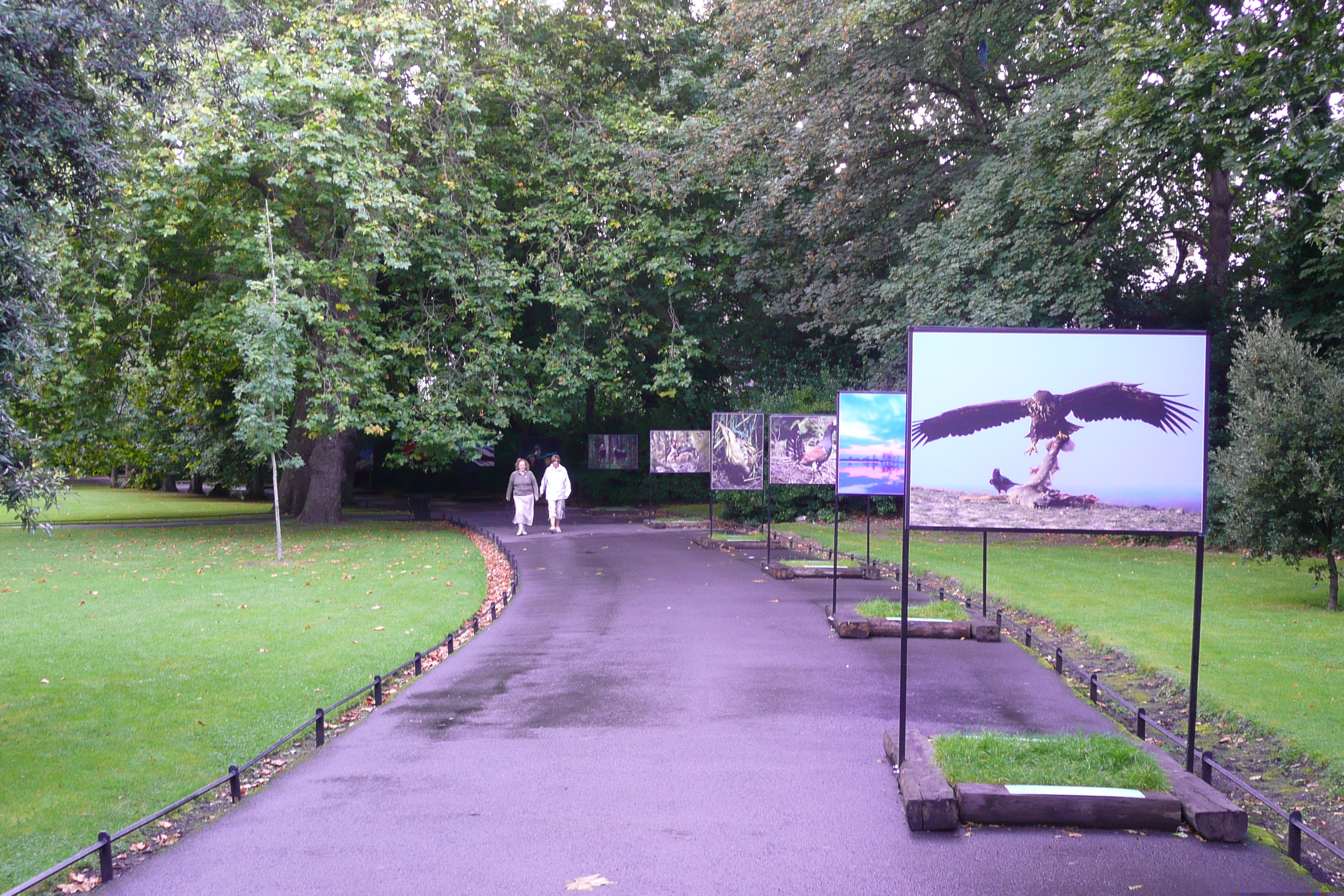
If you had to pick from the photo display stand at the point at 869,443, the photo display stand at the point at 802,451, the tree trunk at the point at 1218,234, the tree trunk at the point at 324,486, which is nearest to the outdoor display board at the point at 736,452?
the photo display stand at the point at 802,451

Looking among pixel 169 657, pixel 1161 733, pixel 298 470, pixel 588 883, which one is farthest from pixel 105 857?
pixel 298 470

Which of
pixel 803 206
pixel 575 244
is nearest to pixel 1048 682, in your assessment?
pixel 803 206

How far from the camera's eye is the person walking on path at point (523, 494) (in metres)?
25.0

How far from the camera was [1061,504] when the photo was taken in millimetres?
6438

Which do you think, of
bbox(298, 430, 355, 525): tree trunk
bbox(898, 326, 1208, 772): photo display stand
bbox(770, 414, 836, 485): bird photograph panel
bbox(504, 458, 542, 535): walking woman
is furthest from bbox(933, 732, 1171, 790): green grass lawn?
bbox(298, 430, 355, 525): tree trunk

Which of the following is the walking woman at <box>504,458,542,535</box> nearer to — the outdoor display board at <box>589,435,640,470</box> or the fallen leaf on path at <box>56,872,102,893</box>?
the outdoor display board at <box>589,435,640,470</box>

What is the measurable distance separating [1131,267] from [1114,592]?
1167 cm

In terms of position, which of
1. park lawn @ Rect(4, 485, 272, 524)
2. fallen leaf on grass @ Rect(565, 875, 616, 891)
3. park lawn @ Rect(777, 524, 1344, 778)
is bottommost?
park lawn @ Rect(4, 485, 272, 524)

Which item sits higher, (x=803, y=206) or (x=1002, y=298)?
(x=803, y=206)

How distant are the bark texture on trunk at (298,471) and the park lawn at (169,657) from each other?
21.2 feet

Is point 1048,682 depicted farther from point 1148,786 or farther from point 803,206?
point 803,206

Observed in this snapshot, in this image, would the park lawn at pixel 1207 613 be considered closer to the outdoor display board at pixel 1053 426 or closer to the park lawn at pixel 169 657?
the outdoor display board at pixel 1053 426

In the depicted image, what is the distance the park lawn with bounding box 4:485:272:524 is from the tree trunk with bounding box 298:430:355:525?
15.1ft

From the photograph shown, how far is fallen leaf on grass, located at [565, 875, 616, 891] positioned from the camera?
4801mm
